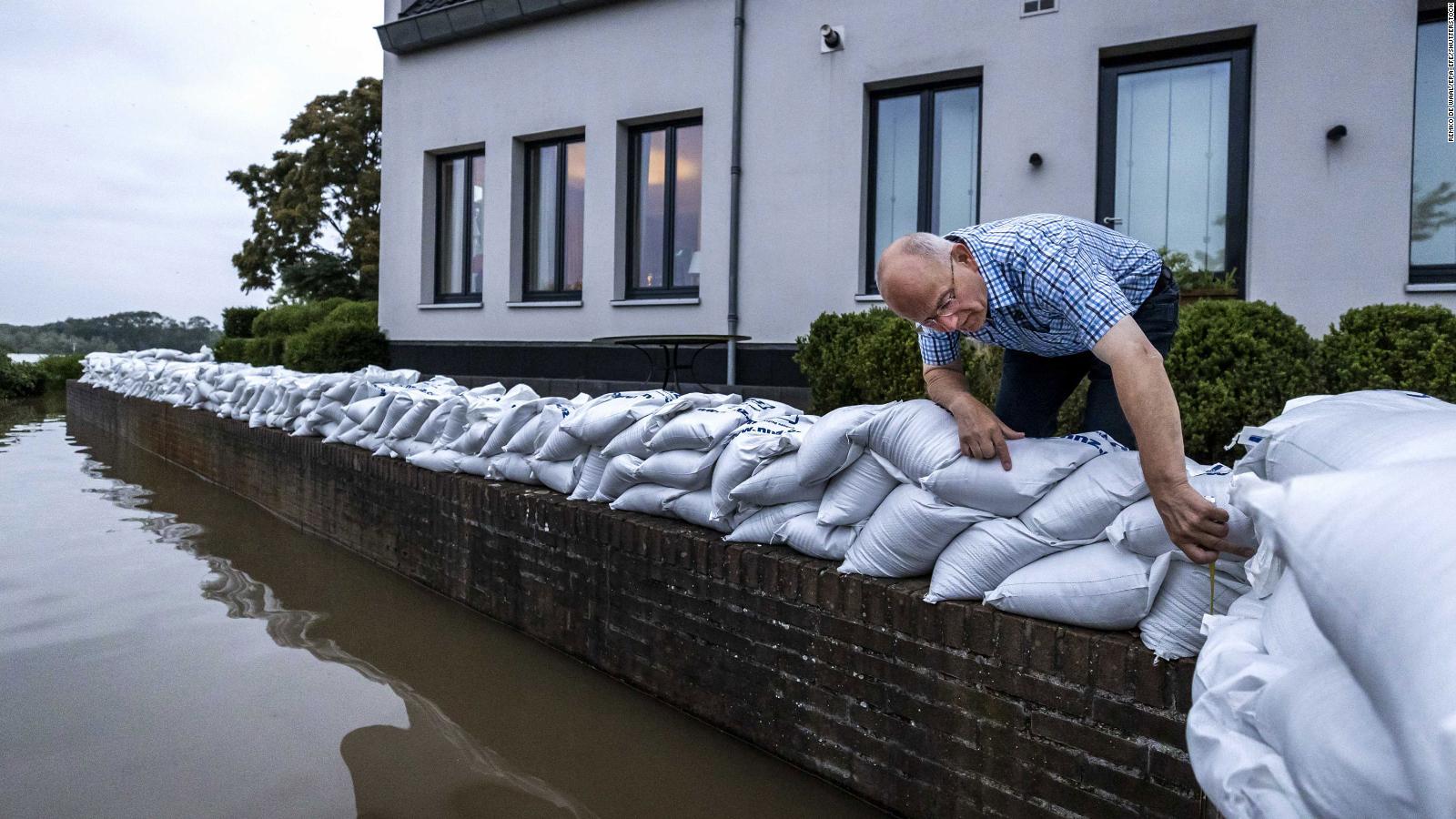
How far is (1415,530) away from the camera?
0.91 meters

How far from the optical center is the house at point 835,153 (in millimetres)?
5598

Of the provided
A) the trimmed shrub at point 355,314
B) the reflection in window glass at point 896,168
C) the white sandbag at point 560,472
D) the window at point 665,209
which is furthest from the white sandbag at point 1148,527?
the trimmed shrub at point 355,314

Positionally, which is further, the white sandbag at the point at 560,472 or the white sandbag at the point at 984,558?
the white sandbag at the point at 560,472

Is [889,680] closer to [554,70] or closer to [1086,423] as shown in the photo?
[1086,423]

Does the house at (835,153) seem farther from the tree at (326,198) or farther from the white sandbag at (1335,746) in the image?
the tree at (326,198)

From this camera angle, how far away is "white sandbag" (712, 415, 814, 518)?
2576 millimetres

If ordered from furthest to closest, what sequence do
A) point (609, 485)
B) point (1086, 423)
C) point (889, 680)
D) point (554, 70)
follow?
point (554, 70) → point (609, 485) → point (1086, 423) → point (889, 680)

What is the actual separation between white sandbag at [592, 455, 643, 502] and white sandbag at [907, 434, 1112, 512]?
3.99ft

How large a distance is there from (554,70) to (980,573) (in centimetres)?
824

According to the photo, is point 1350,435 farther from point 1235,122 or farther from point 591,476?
point 1235,122

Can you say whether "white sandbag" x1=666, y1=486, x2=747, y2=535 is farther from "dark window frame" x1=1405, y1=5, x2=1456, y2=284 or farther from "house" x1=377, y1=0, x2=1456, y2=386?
"dark window frame" x1=1405, y1=5, x2=1456, y2=284

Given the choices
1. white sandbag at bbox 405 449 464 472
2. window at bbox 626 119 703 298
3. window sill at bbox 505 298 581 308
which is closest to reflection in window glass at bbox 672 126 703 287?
window at bbox 626 119 703 298

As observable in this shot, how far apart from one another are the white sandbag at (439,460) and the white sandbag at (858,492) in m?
2.14

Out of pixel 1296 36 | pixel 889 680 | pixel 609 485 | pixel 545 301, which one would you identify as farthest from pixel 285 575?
pixel 1296 36
